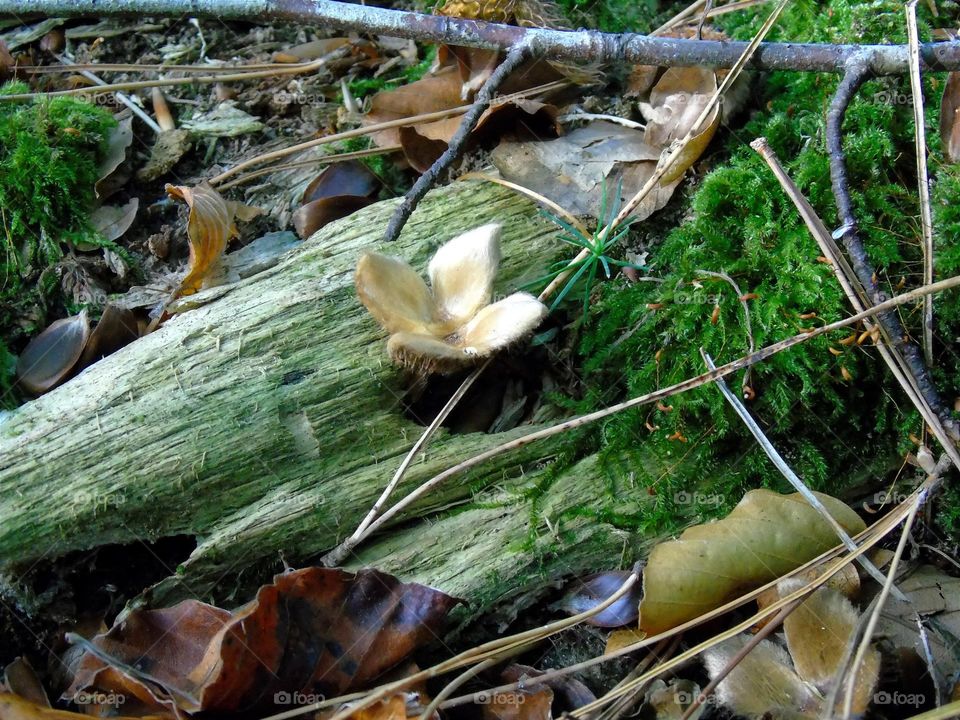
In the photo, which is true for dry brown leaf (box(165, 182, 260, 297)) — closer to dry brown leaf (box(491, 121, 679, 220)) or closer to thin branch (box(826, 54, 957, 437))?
dry brown leaf (box(491, 121, 679, 220))

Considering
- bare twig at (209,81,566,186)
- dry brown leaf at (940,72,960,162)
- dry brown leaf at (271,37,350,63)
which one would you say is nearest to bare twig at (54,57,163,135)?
bare twig at (209,81,566,186)

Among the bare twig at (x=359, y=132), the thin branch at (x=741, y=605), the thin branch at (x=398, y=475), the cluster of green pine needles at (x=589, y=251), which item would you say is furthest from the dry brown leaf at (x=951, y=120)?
the thin branch at (x=398, y=475)

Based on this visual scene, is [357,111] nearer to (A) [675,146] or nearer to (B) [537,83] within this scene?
(B) [537,83]

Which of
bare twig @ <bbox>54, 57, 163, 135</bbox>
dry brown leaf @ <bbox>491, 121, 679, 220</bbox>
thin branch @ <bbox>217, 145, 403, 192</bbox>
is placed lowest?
dry brown leaf @ <bbox>491, 121, 679, 220</bbox>

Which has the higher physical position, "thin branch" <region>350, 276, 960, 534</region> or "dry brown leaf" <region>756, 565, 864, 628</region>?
"thin branch" <region>350, 276, 960, 534</region>

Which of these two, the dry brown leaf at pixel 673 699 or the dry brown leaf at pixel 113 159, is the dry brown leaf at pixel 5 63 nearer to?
the dry brown leaf at pixel 113 159

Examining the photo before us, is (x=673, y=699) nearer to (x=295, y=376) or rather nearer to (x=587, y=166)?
(x=295, y=376)
